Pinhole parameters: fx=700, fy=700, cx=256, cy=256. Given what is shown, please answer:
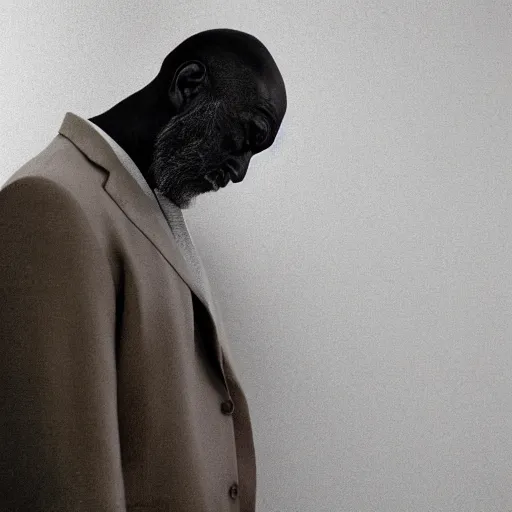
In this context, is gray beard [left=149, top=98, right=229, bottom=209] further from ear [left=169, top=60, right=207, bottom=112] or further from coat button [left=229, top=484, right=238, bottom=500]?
coat button [left=229, top=484, right=238, bottom=500]

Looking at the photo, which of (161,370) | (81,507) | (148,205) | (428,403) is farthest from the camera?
(428,403)

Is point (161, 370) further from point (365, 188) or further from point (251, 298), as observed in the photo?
point (365, 188)

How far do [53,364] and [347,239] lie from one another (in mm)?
765

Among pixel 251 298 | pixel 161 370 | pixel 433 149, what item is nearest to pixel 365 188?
pixel 433 149

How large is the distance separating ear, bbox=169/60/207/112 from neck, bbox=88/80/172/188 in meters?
Answer: 0.02

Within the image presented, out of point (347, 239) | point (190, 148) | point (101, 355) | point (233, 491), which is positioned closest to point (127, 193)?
point (190, 148)

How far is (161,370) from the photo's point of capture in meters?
0.89

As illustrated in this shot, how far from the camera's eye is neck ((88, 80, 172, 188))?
3.47ft

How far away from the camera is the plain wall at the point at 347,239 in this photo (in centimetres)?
135

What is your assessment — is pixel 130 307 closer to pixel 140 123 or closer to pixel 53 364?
pixel 53 364

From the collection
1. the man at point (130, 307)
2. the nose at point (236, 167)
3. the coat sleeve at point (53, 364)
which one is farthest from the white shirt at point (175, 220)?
the coat sleeve at point (53, 364)

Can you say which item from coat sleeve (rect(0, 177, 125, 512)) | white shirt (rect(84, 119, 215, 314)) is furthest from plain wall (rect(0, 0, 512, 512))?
coat sleeve (rect(0, 177, 125, 512))

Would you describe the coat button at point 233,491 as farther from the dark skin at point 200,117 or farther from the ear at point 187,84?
the ear at point 187,84

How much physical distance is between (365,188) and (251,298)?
0.32 meters
